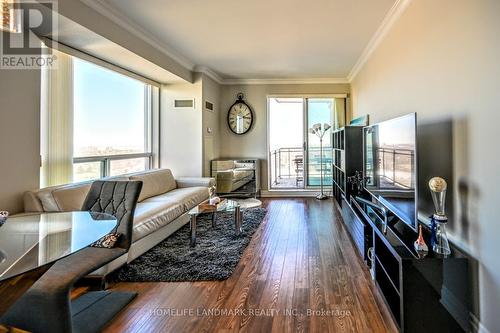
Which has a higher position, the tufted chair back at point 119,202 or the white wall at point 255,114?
the white wall at point 255,114

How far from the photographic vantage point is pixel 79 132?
3654mm

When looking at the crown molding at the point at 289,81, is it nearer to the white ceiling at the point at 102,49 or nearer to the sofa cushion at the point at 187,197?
the white ceiling at the point at 102,49

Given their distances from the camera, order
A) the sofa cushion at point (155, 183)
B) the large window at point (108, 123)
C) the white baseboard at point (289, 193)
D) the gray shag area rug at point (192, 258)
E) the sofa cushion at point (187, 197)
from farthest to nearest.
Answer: the white baseboard at point (289, 193) < the sofa cushion at point (155, 183) < the sofa cushion at point (187, 197) < the large window at point (108, 123) < the gray shag area rug at point (192, 258)

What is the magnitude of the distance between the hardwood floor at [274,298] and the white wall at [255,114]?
3524 millimetres

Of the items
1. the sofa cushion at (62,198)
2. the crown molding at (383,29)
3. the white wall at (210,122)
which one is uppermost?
the crown molding at (383,29)

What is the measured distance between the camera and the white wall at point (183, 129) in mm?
5508

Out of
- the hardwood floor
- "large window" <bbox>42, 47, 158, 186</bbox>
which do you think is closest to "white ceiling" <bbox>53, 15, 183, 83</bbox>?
"large window" <bbox>42, 47, 158, 186</bbox>

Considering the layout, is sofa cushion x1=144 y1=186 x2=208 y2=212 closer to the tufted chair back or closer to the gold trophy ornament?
the tufted chair back

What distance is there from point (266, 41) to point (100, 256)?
11.1ft

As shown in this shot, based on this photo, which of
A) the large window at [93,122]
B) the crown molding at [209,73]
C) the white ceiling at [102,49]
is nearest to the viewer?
the white ceiling at [102,49]

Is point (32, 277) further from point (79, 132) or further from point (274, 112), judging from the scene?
point (274, 112)

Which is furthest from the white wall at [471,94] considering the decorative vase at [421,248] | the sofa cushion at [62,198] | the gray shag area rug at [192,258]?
the sofa cushion at [62,198]

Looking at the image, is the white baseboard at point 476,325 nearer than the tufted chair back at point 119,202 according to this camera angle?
Yes

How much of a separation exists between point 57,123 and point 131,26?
1.39m
